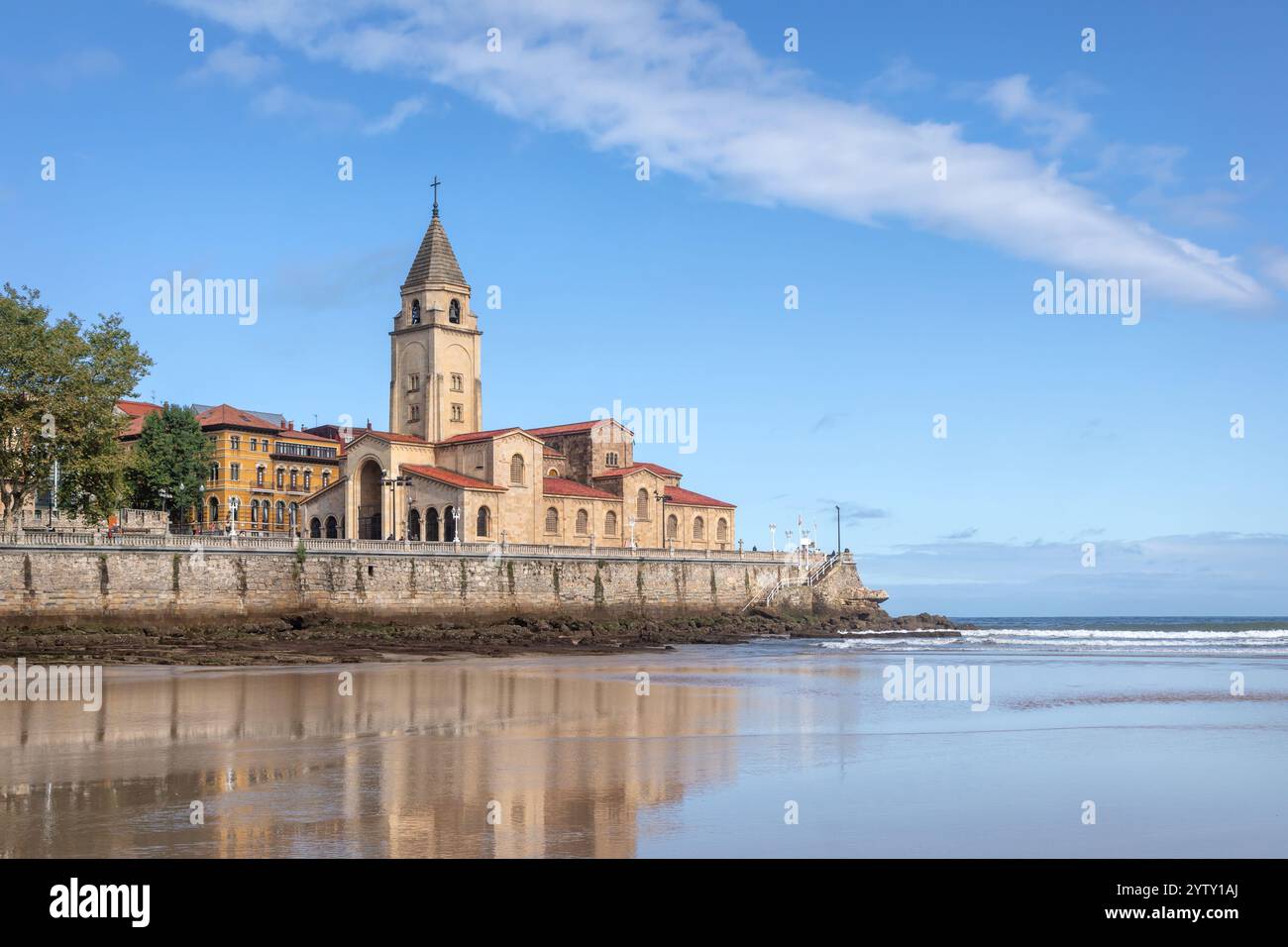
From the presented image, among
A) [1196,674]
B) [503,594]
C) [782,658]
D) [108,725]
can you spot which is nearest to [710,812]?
[108,725]

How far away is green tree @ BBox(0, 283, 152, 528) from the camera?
55.1 meters

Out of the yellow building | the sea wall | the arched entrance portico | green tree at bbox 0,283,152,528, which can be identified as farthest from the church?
green tree at bbox 0,283,152,528

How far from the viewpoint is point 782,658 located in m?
52.8

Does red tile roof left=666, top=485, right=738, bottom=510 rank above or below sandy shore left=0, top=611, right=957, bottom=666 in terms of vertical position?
above

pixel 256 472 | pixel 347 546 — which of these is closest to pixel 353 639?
pixel 347 546

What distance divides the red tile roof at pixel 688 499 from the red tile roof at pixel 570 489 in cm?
659

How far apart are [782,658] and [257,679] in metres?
24.1

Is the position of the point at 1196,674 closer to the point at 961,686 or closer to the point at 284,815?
the point at 961,686

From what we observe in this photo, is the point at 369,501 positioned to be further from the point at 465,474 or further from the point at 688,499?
the point at 688,499

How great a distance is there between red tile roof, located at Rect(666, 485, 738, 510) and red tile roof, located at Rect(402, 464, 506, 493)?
724 inches

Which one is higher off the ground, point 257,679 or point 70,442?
point 70,442

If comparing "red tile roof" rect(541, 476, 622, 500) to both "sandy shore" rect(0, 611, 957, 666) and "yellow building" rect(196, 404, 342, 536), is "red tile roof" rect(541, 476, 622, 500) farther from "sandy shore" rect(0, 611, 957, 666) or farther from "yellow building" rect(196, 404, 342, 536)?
"yellow building" rect(196, 404, 342, 536)

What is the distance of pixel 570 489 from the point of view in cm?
8569

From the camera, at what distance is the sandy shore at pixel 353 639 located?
143ft
